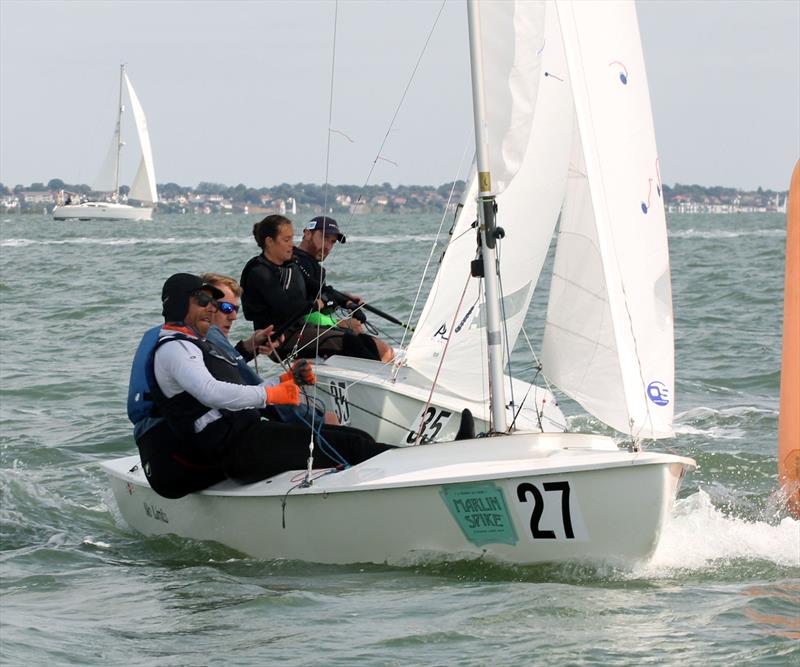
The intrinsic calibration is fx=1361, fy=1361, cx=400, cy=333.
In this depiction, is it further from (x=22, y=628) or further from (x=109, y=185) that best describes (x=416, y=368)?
(x=109, y=185)

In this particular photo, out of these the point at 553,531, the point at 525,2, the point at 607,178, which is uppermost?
the point at 525,2

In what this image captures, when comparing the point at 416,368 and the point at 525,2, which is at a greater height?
the point at 525,2

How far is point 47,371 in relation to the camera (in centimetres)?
1036

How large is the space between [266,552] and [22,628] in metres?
1.07

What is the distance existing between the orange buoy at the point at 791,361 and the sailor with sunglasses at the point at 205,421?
1.74 m

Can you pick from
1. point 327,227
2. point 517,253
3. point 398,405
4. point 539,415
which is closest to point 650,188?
point 539,415

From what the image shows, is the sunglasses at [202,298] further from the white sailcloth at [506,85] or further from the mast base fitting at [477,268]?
the white sailcloth at [506,85]

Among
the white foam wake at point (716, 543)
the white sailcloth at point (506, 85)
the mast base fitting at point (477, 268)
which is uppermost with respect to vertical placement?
the white sailcloth at point (506, 85)

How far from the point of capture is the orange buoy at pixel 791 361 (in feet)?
17.9

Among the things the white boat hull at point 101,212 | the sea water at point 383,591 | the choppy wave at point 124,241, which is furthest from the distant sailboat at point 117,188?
the sea water at point 383,591

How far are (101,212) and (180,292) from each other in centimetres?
5793

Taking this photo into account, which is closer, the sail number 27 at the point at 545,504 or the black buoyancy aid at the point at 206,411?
the sail number 27 at the point at 545,504

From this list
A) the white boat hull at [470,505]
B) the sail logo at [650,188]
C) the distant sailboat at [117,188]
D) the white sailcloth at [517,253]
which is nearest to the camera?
the white boat hull at [470,505]

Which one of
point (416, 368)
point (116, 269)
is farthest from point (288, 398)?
point (116, 269)
